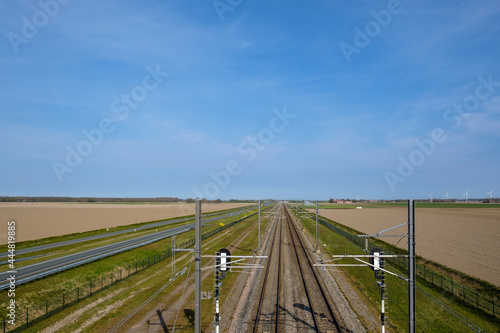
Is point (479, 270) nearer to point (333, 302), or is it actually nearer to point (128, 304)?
point (333, 302)

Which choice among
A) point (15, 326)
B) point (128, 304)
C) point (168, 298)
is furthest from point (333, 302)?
point (15, 326)

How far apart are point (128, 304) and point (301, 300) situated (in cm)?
1681

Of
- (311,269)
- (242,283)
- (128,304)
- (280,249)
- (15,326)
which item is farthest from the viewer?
(280,249)

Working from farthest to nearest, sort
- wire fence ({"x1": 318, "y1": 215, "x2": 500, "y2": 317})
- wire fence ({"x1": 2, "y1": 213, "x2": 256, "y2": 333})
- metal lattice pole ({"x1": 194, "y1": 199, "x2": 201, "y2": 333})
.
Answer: wire fence ({"x1": 318, "y1": 215, "x2": 500, "y2": 317})
wire fence ({"x1": 2, "y1": 213, "x2": 256, "y2": 333})
metal lattice pole ({"x1": 194, "y1": 199, "x2": 201, "y2": 333})

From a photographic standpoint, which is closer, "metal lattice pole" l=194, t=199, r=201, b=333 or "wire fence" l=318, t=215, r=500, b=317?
"metal lattice pole" l=194, t=199, r=201, b=333

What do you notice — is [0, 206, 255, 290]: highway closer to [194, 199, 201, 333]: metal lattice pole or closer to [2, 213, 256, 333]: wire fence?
[2, 213, 256, 333]: wire fence

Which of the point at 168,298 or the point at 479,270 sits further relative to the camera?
the point at 479,270

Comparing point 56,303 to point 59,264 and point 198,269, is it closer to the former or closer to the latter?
point 59,264

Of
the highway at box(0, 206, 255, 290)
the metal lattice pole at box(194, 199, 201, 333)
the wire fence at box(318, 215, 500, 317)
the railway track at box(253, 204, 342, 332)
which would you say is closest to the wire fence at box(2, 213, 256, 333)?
the highway at box(0, 206, 255, 290)

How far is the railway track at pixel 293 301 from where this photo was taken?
24688 millimetres

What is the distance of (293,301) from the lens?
30.5m

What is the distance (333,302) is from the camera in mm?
29984

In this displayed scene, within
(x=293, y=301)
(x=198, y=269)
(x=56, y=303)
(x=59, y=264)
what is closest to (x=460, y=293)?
(x=293, y=301)

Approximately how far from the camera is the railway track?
24688 millimetres
